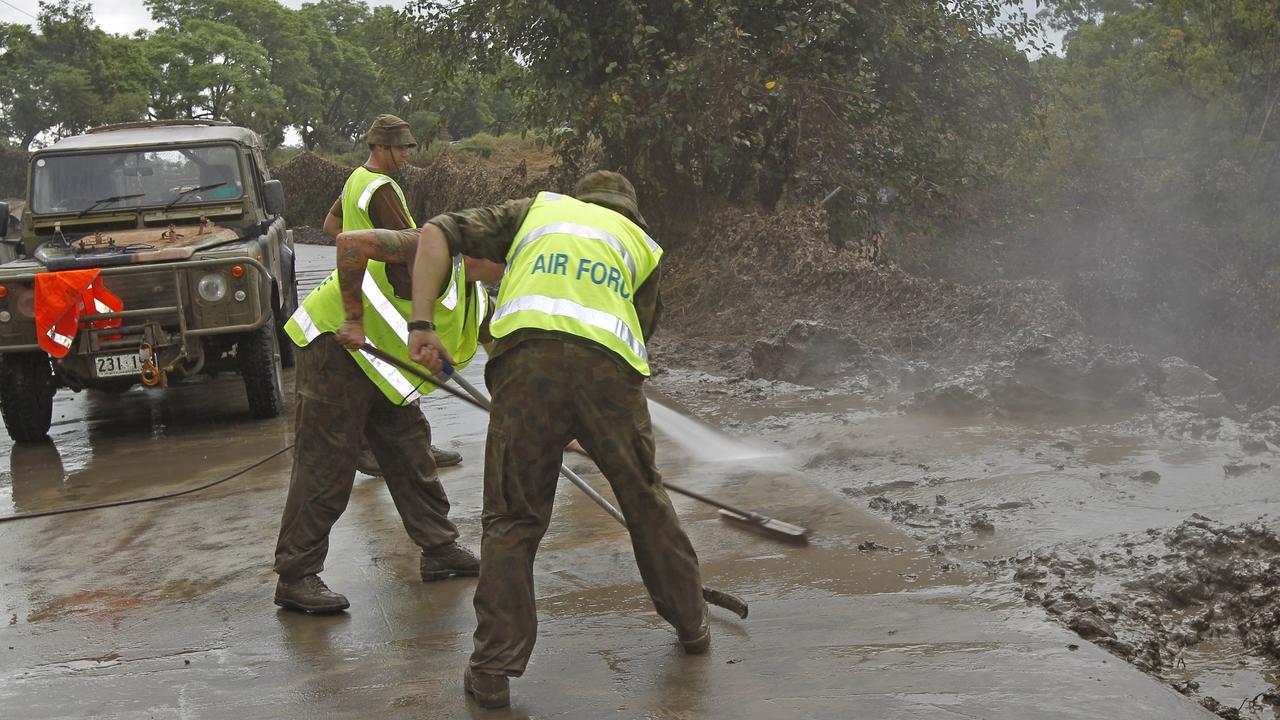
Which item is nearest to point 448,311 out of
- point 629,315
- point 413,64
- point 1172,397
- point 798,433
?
point 629,315

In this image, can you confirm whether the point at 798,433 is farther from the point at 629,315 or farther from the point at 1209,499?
the point at 629,315

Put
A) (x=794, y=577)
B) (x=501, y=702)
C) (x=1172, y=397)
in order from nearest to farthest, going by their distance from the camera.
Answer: (x=501, y=702)
(x=794, y=577)
(x=1172, y=397)

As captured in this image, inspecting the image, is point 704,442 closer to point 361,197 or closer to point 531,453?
point 361,197

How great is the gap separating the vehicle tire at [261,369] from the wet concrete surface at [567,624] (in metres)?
1.81

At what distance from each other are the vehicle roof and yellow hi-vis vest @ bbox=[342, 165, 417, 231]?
4.05 meters

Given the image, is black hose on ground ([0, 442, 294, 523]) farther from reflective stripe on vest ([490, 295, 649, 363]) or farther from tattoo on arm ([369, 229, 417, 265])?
reflective stripe on vest ([490, 295, 649, 363])

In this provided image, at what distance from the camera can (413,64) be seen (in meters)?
15.2

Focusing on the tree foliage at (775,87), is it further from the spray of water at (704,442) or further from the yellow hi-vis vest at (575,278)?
the yellow hi-vis vest at (575,278)

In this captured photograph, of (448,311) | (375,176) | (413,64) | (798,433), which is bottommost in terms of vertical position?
(798,433)

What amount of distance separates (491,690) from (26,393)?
605 centimetres

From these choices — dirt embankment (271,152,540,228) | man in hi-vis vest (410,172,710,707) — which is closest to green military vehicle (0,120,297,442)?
man in hi-vis vest (410,172,710,707)

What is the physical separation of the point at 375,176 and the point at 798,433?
9.09 feet

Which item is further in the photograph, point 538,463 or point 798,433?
point 798,433

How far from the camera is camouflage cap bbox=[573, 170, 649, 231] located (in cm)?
403
